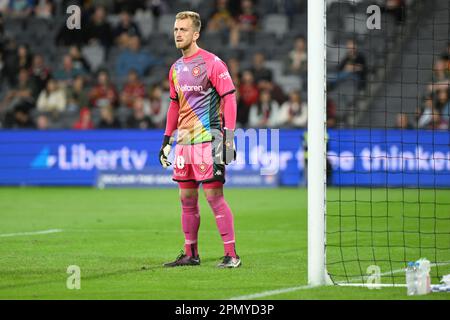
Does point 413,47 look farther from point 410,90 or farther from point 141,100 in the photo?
point 141,100

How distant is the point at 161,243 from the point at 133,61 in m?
15.6

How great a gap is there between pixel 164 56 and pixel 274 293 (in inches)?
788

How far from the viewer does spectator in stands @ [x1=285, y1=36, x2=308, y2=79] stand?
25.9 m

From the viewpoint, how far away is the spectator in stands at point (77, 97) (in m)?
25.1

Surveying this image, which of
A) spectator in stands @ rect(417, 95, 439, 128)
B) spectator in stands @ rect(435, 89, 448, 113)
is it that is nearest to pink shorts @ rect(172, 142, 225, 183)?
spectator in stands @ rect(417, 95, 439, 128)

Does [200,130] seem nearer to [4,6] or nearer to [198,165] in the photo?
[198,165]

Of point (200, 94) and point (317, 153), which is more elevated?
point (200, 94)

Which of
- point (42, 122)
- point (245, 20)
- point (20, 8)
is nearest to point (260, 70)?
point (245, 20)

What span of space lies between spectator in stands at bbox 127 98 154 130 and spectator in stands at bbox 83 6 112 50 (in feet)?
10.2

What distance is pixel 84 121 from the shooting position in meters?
24.1

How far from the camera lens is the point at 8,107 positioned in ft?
82.0

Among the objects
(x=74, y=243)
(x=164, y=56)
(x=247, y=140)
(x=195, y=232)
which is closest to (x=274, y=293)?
(x=195, y=232)

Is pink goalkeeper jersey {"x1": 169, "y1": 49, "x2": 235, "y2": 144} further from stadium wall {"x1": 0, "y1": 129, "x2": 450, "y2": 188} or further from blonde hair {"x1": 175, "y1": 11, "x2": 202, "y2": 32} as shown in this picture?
stadium wall {"x1": 0, "y1": 129, "x2": 450, "y2": 188}

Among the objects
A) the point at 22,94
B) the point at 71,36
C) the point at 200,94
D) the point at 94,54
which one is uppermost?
the point at 71,36
